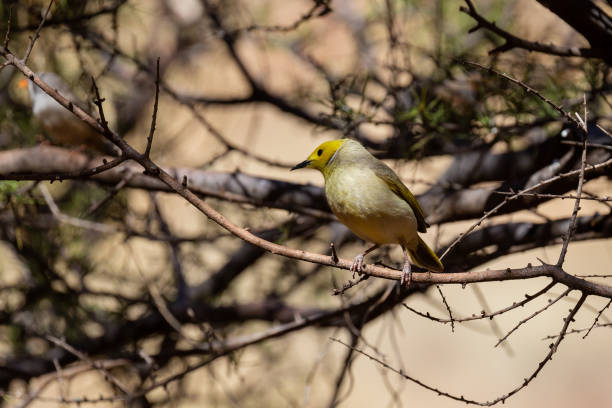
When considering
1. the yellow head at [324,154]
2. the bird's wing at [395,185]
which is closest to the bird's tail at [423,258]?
the bird's wing at [395,185]

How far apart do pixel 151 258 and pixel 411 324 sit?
3454 millimetres

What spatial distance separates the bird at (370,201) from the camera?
6.66 ft

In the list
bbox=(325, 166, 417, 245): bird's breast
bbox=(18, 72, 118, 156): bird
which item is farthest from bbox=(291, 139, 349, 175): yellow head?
bbox=(18, 72, 118, 156): bird

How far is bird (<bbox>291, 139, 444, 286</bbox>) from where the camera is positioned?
2029 millimetres

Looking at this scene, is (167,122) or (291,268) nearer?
(291,268)

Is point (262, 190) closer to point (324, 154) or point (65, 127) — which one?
point (324, 154)

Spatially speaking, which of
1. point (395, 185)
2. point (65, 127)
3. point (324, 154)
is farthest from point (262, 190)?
point (65, 127)

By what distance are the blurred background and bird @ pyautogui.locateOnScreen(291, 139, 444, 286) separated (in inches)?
7.3

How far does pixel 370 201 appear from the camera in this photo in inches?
79.8

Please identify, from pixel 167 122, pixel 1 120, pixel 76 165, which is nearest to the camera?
pixel 76 165

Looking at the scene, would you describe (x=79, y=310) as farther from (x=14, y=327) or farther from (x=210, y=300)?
(x=210, y=300)

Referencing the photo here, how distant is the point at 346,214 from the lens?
2033mm

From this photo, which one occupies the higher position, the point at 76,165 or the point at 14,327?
the point at 76,165

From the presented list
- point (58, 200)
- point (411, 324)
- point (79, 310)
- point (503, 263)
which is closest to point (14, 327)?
point (79, 310)
